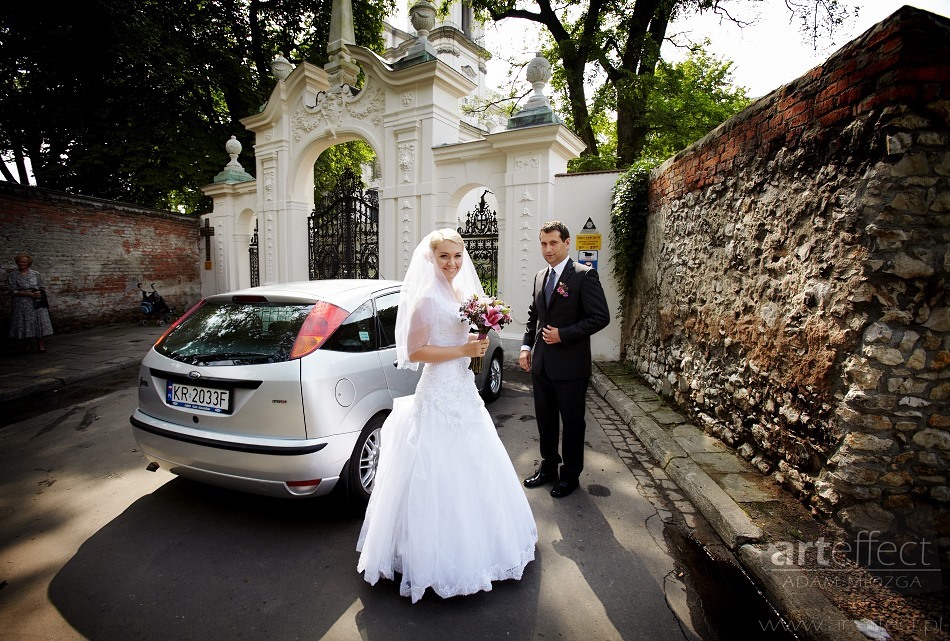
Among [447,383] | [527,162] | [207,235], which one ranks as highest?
[527,162]

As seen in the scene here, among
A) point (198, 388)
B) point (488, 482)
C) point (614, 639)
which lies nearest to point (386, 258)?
point (198, 388)

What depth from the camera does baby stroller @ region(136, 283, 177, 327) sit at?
12570 mm

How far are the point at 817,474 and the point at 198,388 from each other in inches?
163

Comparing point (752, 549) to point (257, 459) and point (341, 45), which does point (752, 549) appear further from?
point (341, 45)

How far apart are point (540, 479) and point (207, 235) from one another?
1469 centimetres

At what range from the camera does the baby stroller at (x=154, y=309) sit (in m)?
12.6

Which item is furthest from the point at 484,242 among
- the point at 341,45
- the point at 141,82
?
the point at 141,82

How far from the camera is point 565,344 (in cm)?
347

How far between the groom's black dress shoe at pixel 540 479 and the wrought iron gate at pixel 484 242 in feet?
19.0

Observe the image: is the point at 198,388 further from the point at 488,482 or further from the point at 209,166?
the point at 209,166

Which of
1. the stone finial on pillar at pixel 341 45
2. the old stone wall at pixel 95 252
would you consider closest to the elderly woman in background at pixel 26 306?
the old stone wall at pixel 95 252

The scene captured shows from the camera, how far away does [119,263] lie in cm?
1259

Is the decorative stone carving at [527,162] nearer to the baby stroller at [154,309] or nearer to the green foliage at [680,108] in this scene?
the green foliage at [680,108]

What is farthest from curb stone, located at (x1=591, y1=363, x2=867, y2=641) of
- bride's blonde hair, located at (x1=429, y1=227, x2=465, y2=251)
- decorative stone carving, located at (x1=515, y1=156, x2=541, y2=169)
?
decorative stone carving, located at (x1=515, y1=156, x2=541, y2=169)
